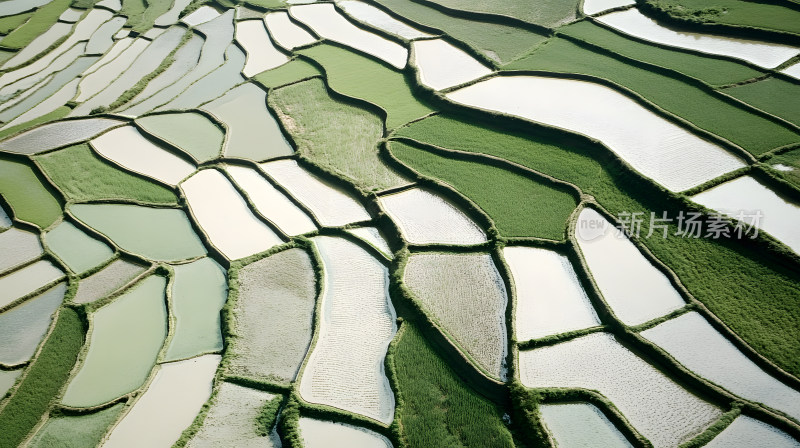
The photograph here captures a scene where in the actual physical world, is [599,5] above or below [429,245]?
above

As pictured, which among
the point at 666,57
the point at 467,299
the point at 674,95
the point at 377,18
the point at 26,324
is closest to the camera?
the point at 467,299

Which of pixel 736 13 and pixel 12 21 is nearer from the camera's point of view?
pixel 736 13

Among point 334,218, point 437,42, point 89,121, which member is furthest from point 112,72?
point 334,218

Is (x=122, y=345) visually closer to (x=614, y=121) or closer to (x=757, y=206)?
(x=614, y=121)

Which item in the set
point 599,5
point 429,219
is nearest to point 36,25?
point 429,219

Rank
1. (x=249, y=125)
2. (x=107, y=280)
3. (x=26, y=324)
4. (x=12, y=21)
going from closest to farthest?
(x=26, y=324) < (x=107, y=280) < (x=249, y=125) < (x=12, y=21)

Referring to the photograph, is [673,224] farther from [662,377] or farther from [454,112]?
[454,112]

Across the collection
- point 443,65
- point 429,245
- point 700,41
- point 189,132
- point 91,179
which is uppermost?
point 700,41

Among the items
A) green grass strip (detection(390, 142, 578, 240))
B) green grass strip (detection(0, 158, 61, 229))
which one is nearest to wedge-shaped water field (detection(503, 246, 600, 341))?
green grass strip (detection(390, 142, 578, 240))
